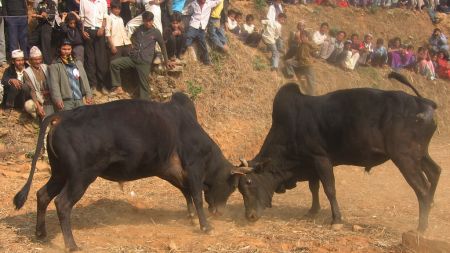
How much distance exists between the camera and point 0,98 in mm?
11227

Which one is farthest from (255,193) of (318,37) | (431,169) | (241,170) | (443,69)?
(443,69)

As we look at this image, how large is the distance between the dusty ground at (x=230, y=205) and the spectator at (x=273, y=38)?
0.95 feet

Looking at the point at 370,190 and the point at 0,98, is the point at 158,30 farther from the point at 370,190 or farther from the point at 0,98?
the point at 370,190

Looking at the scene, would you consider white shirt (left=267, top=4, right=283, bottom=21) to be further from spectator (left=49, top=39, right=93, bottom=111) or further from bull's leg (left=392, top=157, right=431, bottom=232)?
bull's leg (left=392, top=157, right=431, bottom=232)

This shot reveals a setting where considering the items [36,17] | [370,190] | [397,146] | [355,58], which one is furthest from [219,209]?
[355,58]

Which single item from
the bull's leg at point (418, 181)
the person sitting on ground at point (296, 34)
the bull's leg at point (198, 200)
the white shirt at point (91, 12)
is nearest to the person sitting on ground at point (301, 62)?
the person sitting on ground at point (296, 34)

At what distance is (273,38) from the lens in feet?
55.1

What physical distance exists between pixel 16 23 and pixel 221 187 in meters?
5.55

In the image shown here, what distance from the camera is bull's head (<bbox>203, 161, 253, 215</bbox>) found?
8930mm

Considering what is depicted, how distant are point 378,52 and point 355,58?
1157 millimetres

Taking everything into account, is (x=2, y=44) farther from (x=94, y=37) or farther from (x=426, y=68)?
(x=426, y=68)

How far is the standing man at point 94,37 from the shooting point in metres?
12.5

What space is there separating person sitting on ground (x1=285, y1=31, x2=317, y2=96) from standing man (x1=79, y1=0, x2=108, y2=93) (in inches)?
207

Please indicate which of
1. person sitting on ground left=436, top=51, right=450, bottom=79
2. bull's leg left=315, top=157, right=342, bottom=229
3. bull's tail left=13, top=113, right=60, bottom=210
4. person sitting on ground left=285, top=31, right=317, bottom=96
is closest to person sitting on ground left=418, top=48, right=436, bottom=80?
person sitting on ground left=436, top=51, right=450, bottom=79
